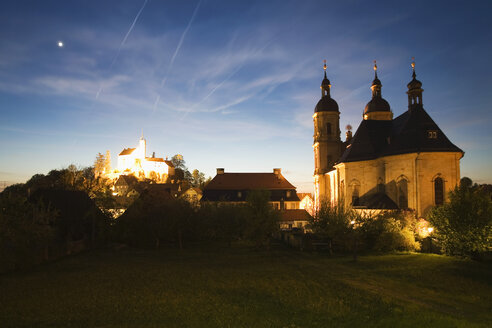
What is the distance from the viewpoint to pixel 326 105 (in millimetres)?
63031

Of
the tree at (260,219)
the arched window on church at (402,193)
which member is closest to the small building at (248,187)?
the arched window on church at (402,193)

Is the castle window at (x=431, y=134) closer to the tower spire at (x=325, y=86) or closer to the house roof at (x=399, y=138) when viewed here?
the house roof at (x=399, y=138)

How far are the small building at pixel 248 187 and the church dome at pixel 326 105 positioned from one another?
16.7 meters

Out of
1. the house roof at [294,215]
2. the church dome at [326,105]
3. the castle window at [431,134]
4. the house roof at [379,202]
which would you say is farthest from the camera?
the church dome at [326,105]

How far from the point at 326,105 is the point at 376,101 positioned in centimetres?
995

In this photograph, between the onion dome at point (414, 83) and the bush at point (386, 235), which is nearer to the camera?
the bush at point (386, 235)

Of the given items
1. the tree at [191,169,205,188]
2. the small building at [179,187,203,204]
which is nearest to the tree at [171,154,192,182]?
the tree at [191,169,205,188]

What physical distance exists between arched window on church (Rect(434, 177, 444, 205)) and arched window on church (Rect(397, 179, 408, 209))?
9.74 ft

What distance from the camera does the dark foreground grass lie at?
12102 mm

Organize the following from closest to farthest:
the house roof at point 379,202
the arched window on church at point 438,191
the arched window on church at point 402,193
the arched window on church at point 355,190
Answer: the arched window on church at point 438,191 < the arched window on church at point 402,193 < the house roof at point 379,202 < the arched window on church at point 355,190

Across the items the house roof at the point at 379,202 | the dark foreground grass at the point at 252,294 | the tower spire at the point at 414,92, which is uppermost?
the tower spire at the point at 414,92

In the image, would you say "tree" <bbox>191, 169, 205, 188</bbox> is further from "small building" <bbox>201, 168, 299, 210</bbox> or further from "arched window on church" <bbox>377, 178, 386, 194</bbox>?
"arched window on church" <bbox>377, 178, 386, 194</bbox>

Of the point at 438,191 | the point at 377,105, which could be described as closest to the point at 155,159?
the point at 377,105

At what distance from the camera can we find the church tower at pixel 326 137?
2474 inches
